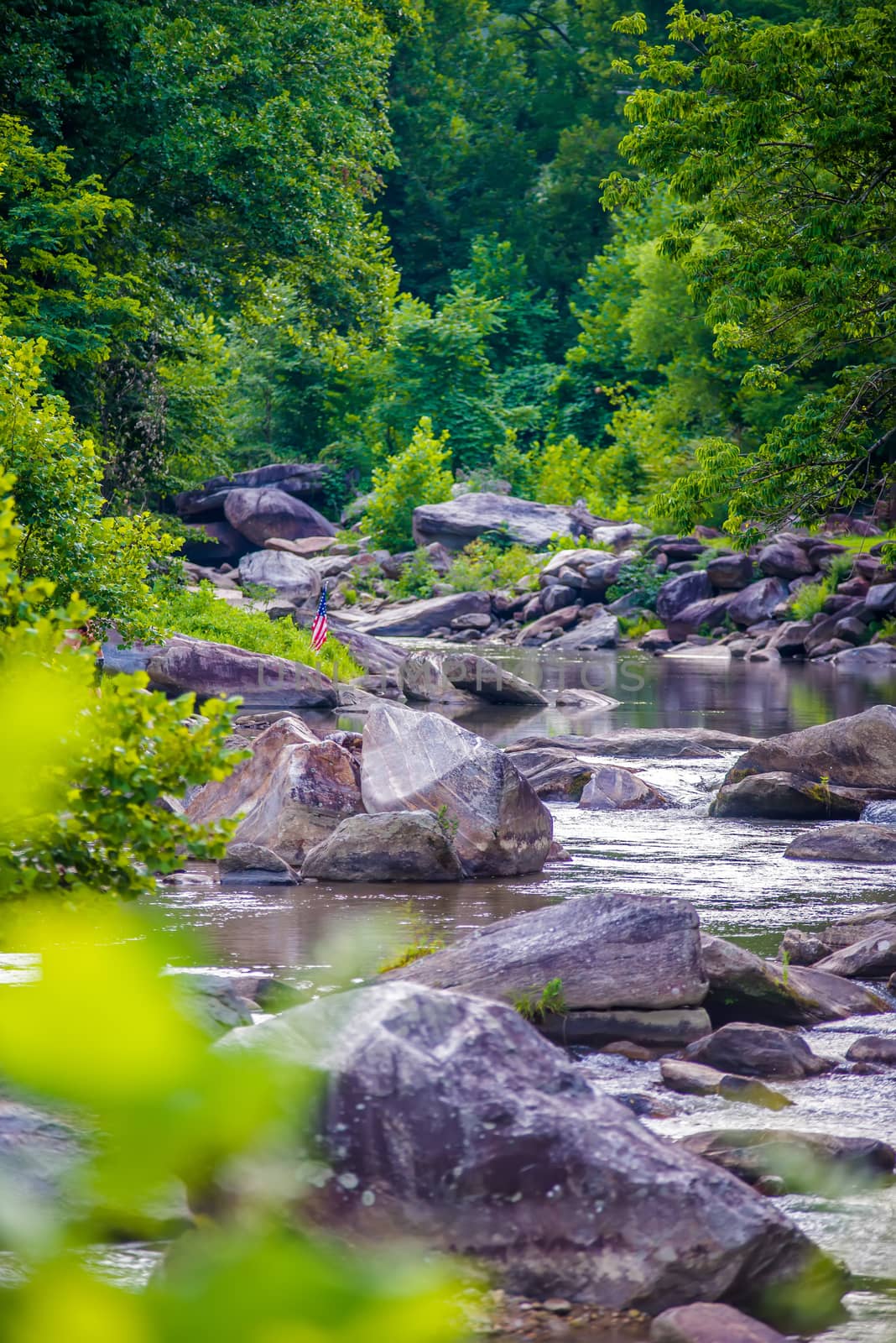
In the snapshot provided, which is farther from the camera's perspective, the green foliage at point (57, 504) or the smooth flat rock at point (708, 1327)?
the green foliage at point (57, 504)

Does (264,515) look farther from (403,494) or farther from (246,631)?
(246,631)

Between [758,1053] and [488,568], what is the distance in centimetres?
4034

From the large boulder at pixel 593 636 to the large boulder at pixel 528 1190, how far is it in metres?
36.1

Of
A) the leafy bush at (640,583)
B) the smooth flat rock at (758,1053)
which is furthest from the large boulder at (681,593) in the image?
the smooth flat rock at (758,1053)

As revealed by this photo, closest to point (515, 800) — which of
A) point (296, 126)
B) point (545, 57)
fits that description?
point (296, 126)

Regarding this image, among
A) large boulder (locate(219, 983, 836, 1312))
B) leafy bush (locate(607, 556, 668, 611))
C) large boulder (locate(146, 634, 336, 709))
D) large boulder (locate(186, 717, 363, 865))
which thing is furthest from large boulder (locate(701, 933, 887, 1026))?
leafy bush (locate(607, 556, 668, 611))

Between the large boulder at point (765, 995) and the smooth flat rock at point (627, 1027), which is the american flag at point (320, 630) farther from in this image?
the smooth flat rock at point (627, 1027)

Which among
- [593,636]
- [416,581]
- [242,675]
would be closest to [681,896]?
[242,675]

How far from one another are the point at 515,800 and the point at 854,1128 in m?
6.48

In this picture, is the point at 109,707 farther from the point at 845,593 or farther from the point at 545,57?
the point at 545,57

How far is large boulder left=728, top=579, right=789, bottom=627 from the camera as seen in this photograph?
4241cm

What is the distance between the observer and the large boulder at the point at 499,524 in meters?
50.9

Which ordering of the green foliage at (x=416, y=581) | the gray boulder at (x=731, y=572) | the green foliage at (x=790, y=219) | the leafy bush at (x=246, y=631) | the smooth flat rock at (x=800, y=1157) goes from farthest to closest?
the green foliage at (x=416, y=581), the gray boulder at (x=731, y=572), the leafy bush at (x=246, y=631), the green foliage at (x=790, y=219), the smooth flat rock at (x=800, y=1157)

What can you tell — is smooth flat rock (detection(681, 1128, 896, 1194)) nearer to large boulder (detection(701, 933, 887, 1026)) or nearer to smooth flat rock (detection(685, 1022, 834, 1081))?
smooth flat rock (detection(685, 1022, 834, 1081))
